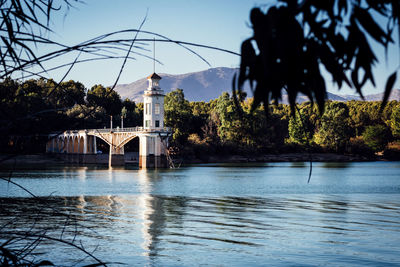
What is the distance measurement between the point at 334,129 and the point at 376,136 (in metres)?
8.66

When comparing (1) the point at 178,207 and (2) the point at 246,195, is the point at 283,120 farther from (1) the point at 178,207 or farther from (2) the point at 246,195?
(1) the point at 178,207

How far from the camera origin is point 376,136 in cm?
9900

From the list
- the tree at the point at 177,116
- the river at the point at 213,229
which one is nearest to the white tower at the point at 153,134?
Answer: the tree at the point at 177,116

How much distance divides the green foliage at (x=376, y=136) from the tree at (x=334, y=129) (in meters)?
3.92

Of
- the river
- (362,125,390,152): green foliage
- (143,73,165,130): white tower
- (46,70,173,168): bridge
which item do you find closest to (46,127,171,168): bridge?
(46,70,173,168): bridge

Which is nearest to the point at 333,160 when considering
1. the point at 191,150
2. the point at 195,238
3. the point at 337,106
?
the point at 337,106

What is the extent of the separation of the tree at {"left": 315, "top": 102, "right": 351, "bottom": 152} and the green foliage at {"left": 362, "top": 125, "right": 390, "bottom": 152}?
154 inches

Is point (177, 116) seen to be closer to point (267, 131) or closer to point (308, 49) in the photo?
point (267, 131)

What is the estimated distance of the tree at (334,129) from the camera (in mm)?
98125

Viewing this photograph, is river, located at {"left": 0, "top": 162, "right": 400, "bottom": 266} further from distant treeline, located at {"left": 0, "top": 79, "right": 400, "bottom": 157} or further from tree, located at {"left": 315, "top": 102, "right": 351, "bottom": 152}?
tree, located at {"left": 315, "top": 102, "right": 351, "bottom": 152}

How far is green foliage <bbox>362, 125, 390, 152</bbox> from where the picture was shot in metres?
98.7

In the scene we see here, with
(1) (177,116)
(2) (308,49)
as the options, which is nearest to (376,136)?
(1) (177,116)

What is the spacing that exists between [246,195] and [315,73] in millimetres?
30326

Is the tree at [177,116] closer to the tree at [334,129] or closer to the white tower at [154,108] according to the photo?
the white tower at [154,108]
